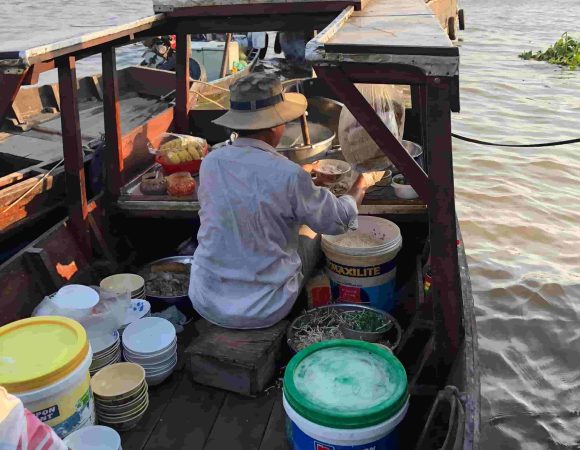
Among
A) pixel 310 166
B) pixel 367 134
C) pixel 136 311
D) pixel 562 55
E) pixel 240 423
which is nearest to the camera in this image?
pixel 240 423

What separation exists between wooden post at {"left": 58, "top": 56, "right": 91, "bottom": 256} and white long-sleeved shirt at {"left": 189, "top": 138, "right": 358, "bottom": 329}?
1.08m

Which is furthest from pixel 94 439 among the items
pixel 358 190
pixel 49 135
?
pixel 49 135

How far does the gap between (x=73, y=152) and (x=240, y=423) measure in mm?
2077

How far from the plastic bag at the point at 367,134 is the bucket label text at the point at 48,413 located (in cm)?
238

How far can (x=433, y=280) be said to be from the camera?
2.79 meters

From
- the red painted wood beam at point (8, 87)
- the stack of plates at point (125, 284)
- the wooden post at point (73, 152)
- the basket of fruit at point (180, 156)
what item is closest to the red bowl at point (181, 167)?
the basket of fruit at point (180, 156)

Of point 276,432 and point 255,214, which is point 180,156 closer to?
point 255,214

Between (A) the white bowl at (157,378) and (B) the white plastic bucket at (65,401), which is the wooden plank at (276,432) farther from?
(B) the white plastic bucket at (65,401)

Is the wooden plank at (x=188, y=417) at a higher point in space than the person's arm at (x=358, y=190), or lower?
lower

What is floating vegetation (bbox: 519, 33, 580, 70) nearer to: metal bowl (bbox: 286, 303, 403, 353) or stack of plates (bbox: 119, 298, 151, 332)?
metal bowl (bbox: 286, 303, 403, 353)

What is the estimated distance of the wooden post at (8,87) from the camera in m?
2.96

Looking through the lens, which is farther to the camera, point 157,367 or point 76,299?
point 76,299

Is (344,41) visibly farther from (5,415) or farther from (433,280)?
(5,415)

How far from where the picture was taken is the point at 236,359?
9.96 ft
